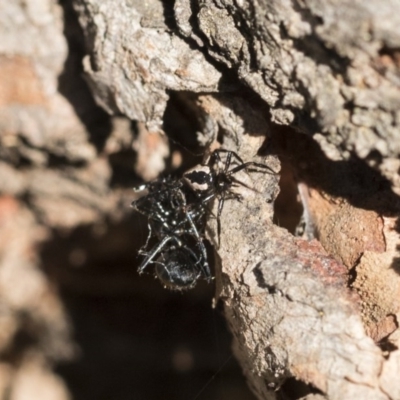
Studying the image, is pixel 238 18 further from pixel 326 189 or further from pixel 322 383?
pixel 322 383

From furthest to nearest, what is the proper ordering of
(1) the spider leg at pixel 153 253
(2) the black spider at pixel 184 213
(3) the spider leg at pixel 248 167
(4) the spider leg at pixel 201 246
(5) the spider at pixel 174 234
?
(1) the spider leg at pixel 153 253 < (5) the spider at pixel 174 234 < (4) the spider leg at pixel 201 246 < (2) the black spider at pixel 184 213 < (3) the spider leg at pixel 248 167

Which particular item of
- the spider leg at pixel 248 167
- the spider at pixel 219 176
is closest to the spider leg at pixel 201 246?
the spider at pixel 219 176

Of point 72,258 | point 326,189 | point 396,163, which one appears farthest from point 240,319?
point 72,258

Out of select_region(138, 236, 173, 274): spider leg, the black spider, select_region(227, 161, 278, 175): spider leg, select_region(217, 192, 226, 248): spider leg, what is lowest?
select_region(138, 236, 173, 274): spider leg

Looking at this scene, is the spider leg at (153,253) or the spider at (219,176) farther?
the spider leg at (153,253)

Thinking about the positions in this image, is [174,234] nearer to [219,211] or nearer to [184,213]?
[184,213]

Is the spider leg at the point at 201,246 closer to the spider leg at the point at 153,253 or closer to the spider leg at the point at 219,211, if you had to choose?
the spider leg at the point at 153,253

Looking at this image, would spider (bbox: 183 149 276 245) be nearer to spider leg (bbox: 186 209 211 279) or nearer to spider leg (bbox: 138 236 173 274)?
spider leg (bbox: 186 209 211 279)

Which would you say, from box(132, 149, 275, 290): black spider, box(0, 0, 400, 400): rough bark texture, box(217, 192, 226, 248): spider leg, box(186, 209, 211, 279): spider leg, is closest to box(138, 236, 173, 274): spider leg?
box(132, 149, 275, 290): black spider
